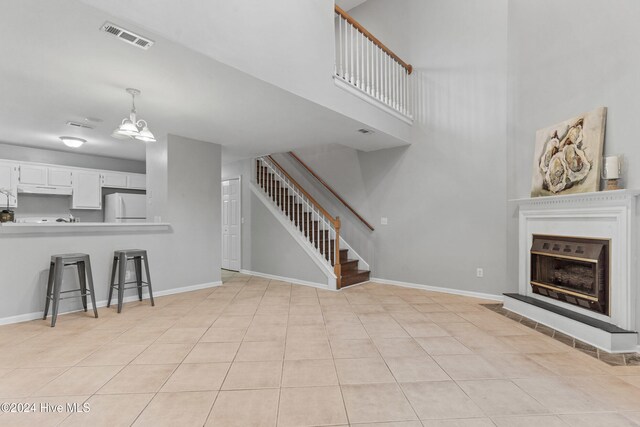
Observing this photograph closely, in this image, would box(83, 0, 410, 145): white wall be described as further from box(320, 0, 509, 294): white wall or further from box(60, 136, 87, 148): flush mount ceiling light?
box(60, 136, 87, 148): flush mount ceiling light

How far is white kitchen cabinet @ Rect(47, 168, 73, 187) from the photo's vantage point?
5.62 m

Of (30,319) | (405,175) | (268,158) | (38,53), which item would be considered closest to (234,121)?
(38,53)

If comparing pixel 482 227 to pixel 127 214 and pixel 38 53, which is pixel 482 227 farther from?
pixel 127 214

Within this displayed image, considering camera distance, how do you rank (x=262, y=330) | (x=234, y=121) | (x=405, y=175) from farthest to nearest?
(x=405, y=175) → (x=234, y=121) → (x=262, y=330)

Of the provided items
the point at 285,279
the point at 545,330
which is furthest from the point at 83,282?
the point at 545,330

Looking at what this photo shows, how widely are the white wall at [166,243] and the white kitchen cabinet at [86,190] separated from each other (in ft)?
6.58

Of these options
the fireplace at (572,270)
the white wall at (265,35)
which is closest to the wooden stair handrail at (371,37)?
the white wall at (265,35)

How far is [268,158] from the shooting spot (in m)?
6.66

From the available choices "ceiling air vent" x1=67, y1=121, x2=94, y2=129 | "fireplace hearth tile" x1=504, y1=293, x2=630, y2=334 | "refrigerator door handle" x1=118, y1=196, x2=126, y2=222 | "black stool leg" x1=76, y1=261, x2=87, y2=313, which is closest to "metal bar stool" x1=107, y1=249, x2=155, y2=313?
"black stool leg" x1=76, y1=261, x2=87, y2=313

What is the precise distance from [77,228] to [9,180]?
104 inches

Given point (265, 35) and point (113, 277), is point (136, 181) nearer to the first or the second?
point (113, 277)

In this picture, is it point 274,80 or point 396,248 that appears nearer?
point 274,80

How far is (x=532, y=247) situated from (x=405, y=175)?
88.6 inches

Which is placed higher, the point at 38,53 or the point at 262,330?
the point at 38,53
